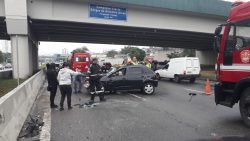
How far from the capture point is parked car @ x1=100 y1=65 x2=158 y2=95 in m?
16.1

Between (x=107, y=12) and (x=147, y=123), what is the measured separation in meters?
18.2

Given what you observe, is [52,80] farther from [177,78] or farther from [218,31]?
[177,78]

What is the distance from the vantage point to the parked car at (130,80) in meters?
16.1

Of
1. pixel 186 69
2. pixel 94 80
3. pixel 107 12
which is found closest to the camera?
pixel 94 80

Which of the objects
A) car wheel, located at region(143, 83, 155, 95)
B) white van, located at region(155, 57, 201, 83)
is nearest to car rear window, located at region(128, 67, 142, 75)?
car wheel, located at region(143, 83, 155, 95)

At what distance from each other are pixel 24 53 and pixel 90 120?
49.5 feet

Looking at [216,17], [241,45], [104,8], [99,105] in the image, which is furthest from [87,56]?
[241,45]

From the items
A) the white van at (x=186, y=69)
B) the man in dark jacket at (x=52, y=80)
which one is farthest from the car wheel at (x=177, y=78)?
the man in dark jacket at (x=52, y=80)

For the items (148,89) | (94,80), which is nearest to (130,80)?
(148,89)

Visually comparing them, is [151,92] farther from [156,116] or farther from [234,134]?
[234,134]

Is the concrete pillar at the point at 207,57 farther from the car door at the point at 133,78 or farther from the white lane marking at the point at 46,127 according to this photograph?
the white lane marking at the point at 46,127

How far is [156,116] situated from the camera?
9.88m

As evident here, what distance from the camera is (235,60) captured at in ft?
27.2

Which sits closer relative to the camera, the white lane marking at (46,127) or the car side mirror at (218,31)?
the white lane marking at (46,127)
